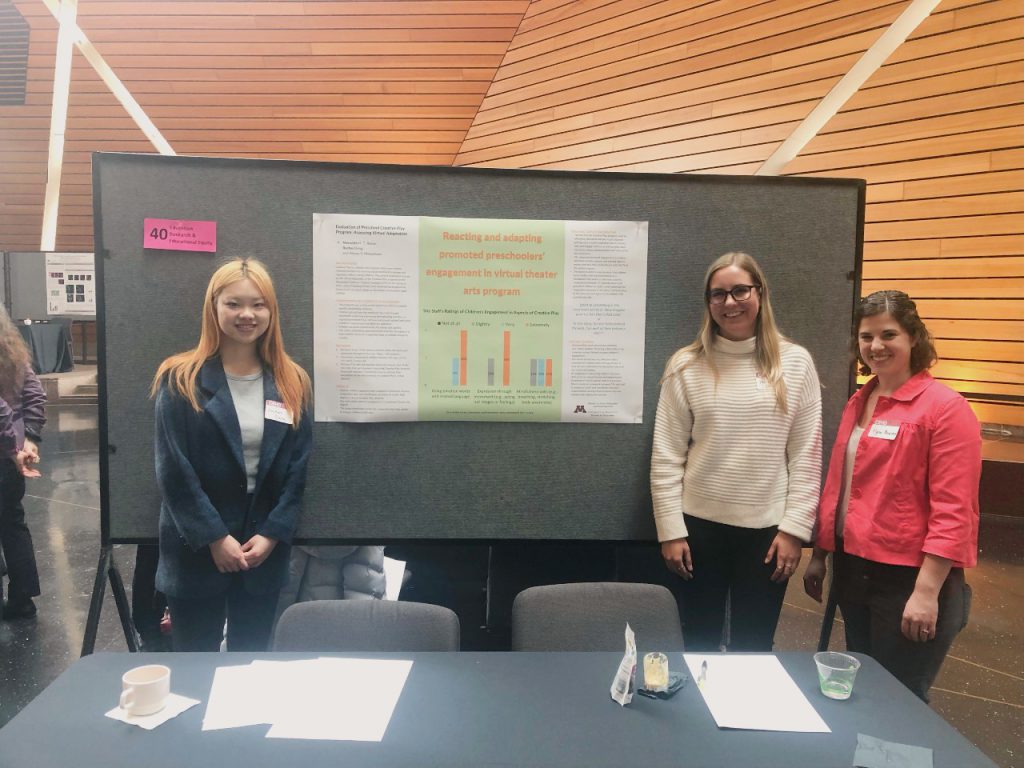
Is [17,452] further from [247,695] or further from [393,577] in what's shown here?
[247,695]

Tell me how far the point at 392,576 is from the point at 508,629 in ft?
3.01

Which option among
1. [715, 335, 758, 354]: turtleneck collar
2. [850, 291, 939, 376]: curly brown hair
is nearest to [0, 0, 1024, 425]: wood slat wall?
[850, 291, 939, 376]: curly brown hair

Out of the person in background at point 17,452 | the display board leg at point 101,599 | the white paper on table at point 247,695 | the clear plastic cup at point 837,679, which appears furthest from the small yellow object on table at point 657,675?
the person in background at point 17,452

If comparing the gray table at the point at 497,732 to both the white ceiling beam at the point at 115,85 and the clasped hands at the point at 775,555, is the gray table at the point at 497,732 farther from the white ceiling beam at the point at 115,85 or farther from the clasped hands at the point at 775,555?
the white ceiling beam at the point at 115,85

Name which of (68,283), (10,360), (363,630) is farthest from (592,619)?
(68,283)

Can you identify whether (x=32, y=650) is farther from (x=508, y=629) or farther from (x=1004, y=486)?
(x=1004, y=486)

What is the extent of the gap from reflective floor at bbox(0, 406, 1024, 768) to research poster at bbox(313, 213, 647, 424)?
944 mm

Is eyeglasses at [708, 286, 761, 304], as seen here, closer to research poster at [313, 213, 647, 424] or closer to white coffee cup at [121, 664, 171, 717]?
research poster at [313, 213, 647, 424]

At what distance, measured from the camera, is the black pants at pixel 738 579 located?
180 cm

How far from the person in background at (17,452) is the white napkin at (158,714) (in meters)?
1.77

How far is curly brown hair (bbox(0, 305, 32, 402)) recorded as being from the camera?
2.50 m

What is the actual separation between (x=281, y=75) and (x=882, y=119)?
5332mm

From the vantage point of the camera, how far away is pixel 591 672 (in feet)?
4.15

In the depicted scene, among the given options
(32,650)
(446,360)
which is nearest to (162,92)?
(32,650)
